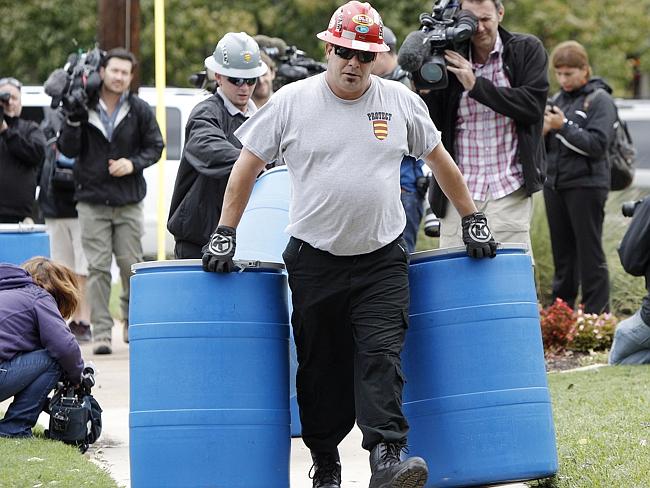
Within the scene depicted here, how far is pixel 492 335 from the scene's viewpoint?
5.22m

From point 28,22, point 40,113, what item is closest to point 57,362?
point 40,113

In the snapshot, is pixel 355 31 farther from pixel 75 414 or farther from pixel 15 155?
pixel 15 155

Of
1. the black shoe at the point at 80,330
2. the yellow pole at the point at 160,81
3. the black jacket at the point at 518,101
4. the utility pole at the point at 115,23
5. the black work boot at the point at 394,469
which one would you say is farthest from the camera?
the utility pole at the point at 115,23

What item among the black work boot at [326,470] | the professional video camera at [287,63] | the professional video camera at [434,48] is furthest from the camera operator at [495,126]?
the professional video camera at [287,63]

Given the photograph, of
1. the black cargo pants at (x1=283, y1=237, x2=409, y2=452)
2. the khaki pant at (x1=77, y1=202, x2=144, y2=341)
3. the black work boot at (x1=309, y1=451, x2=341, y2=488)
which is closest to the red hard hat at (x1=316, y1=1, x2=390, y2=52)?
the black cargo pants at (x1=283, y1=237, x2=409, y2=452)

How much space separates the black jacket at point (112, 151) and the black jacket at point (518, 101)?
354 cm

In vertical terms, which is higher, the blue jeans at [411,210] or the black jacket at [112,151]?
the black jacket at [112,151]

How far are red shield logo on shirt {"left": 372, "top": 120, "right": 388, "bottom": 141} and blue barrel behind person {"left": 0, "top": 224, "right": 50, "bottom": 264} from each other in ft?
12.0

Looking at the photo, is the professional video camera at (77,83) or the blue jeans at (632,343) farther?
the professional video camera at (77,83)

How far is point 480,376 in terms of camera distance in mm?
5219

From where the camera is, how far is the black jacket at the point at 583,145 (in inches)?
391

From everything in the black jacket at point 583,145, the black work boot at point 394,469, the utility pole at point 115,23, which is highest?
the utility pole at point 115,23

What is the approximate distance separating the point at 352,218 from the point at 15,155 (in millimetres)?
5992

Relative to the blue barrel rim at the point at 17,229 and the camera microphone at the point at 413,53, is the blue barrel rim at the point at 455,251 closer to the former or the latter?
the camera microphone at the point at 413,53
